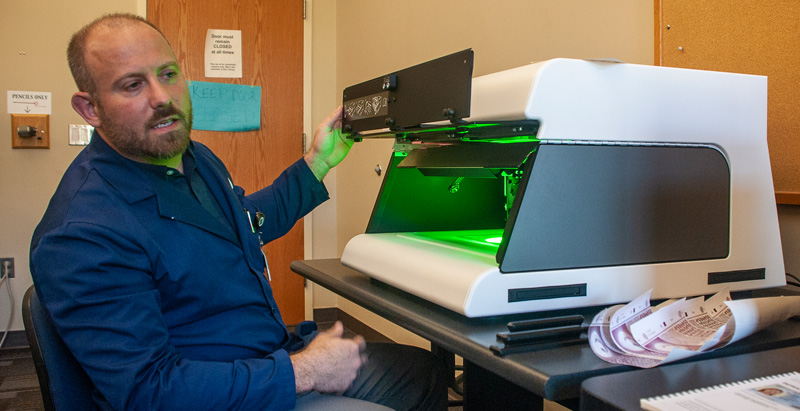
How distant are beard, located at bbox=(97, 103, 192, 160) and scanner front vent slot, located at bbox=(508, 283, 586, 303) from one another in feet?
2.35

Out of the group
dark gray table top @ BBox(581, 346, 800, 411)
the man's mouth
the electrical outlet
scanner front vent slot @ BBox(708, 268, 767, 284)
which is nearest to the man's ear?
the man's mouth

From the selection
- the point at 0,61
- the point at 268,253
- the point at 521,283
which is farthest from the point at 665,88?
the point at 0,61

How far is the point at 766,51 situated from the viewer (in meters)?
1.19

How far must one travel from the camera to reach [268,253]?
3.39 metres

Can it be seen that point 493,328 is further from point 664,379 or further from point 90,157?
point 90,157

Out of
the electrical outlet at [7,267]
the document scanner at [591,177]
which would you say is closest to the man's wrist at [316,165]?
the document scanner at [591,177]

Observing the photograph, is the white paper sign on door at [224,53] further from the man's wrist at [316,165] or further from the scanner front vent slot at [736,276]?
the scanner front vent slot at [736,276]

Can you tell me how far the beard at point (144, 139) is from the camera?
3.75ft

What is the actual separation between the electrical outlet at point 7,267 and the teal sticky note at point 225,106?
1168 millimetres

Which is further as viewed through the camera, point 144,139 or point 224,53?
point 224,53

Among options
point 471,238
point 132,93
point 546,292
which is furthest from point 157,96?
point 546,292

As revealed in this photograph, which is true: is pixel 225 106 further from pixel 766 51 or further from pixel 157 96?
pixel 766 51

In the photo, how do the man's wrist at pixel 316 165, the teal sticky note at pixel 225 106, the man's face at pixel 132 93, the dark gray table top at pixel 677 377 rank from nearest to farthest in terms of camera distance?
the dark gray table top at pixel 677 377
the man's face at pixel 132 93
the man's wrist at pixel 316 165
the teal sticky note at pixel 225 106

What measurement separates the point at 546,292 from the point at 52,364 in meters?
0.75
